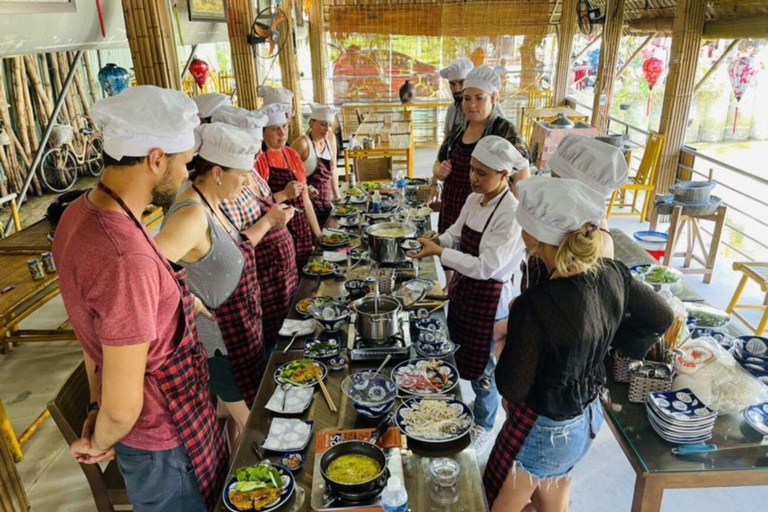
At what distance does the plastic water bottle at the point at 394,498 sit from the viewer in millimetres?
1674

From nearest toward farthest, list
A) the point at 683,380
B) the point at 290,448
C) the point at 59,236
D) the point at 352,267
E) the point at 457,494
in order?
1. the point at 59,236
2. the point at 457,494
3. the point at 290,448
4. the point at 683,380
5. the point at 352,267

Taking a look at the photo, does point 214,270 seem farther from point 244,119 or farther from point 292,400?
point 244,119

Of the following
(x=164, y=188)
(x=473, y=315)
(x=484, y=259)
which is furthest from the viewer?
(x=473, y=315)

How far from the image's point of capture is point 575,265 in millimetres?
1915

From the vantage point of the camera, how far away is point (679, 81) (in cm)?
700

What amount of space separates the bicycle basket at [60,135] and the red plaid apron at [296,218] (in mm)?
7764

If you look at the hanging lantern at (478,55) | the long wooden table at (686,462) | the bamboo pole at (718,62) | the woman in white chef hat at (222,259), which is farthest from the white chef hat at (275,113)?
the hanging lantern at (478,55)

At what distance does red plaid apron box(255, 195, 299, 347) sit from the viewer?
333 centimetres

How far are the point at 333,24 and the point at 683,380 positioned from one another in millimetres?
12201

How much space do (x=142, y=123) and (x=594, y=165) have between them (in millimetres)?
2274

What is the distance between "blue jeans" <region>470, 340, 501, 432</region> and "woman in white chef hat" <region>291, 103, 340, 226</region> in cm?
254

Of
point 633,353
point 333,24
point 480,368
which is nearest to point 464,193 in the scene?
point 480,368

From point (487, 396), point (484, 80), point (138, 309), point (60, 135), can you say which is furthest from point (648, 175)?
point (60, 135)

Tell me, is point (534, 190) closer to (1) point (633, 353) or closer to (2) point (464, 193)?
(1) point (633, 353)
